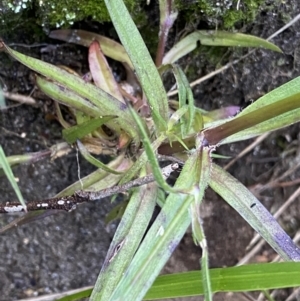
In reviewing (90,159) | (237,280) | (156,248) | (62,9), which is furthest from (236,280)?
(62,9)

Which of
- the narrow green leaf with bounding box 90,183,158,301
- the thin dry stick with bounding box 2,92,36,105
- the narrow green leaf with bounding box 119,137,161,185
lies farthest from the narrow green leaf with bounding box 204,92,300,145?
the thin dry stick with bounding box 2,92,36,105

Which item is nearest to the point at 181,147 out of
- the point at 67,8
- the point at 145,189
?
the point at 145,189

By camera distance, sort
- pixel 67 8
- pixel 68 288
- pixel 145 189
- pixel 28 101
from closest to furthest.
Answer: pixel 145 189, pixel 67 8, pixel 28 101, pixel 68 288

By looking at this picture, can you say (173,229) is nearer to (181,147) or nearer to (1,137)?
(181,147)

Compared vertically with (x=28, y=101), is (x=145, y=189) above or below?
below

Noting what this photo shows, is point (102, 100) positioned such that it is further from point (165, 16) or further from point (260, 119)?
point (260, 119)

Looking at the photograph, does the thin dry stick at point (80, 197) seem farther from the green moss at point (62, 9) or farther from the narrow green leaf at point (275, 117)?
the green moss at point (62, 9)

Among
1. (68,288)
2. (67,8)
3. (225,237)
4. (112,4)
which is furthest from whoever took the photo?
(225,237)
